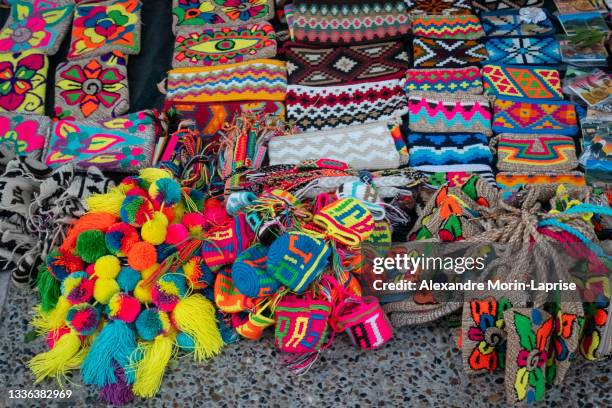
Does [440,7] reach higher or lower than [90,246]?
higher

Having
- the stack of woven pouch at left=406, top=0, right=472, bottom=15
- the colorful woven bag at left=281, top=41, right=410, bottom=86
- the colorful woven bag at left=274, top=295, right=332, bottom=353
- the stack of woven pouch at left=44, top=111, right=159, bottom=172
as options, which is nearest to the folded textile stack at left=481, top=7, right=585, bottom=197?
the stack of woven pouch at left=406, top=0, right=472, bottom=15

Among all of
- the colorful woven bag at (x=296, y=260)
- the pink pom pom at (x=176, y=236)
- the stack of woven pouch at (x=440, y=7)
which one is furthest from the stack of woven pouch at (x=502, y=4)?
the pink pom pom at (x=176, y=236)

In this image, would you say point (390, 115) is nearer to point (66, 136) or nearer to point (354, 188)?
point (354, 188)

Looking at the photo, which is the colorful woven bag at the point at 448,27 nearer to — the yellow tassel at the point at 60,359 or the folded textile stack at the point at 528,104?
the folded textile stack at the point at 528,104

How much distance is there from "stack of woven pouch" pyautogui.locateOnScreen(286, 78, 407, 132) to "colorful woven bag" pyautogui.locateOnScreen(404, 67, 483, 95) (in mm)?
59

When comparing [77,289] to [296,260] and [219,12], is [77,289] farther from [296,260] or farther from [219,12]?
[219,12]

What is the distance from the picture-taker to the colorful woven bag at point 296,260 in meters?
1.63

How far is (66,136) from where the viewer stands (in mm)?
2326

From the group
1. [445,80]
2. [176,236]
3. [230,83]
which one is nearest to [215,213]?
[176,236]

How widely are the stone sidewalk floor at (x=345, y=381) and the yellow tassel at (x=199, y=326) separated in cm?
3

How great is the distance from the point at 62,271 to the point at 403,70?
1.56m

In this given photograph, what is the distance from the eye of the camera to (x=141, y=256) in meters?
1.71

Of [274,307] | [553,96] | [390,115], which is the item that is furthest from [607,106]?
[274,307]

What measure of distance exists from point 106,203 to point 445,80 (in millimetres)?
1432
